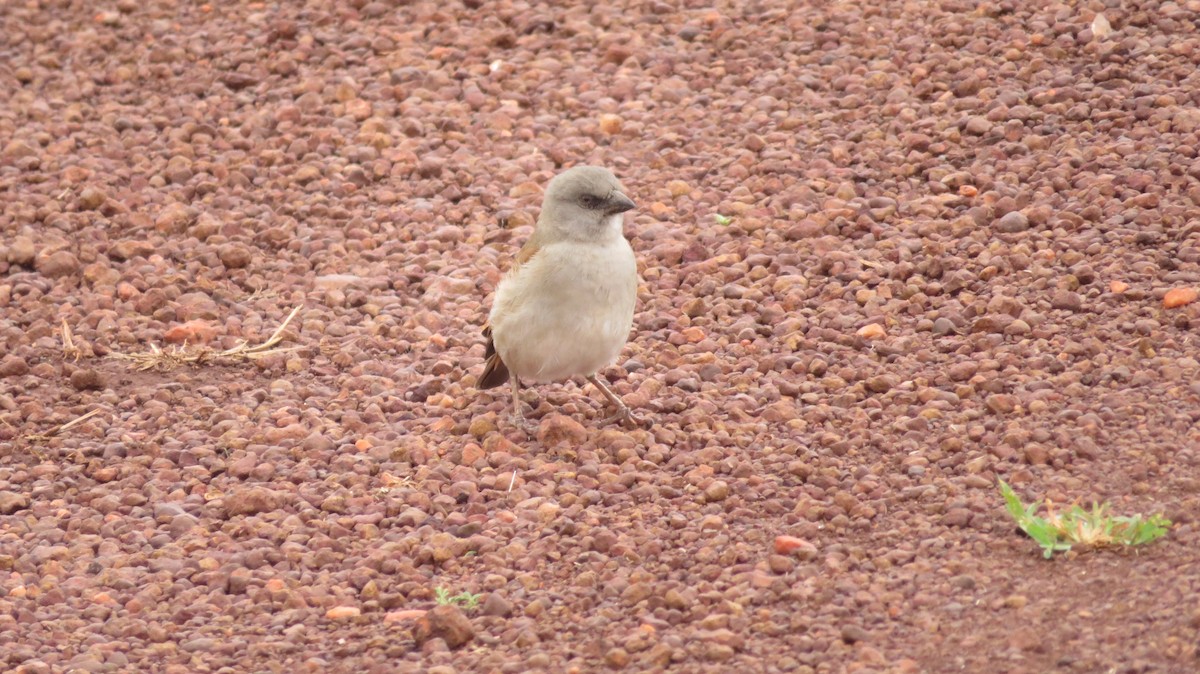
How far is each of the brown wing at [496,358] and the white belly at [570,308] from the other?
68mm

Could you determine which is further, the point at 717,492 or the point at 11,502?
the point at 11,502

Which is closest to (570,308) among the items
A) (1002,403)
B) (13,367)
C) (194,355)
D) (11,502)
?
(1002,403)

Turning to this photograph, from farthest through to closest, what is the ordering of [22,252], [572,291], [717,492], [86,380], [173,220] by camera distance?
[173,220] → [22,252] → [86,380] → [572,291] → [717,492]

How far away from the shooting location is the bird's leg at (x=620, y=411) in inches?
241

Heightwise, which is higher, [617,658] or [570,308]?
[570,308]

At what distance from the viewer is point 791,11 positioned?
347 inches

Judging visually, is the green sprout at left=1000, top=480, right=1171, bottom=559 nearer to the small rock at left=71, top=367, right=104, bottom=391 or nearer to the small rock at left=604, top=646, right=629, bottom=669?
the small rock at left=604, top=646, right=629, bottom=669

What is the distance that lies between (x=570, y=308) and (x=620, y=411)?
53 centimetres

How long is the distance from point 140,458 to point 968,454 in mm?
3345

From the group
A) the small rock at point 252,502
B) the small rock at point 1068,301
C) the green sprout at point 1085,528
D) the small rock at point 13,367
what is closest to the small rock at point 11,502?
the small rock at point 252,502

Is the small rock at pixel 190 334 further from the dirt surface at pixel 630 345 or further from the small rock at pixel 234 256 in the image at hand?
the small rock at pixel 234 256

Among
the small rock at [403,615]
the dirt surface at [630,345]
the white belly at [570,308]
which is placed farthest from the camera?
the white belly at [570,308]

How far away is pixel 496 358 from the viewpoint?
6.40 m

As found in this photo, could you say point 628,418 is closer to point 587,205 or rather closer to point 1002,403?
point 587,205
